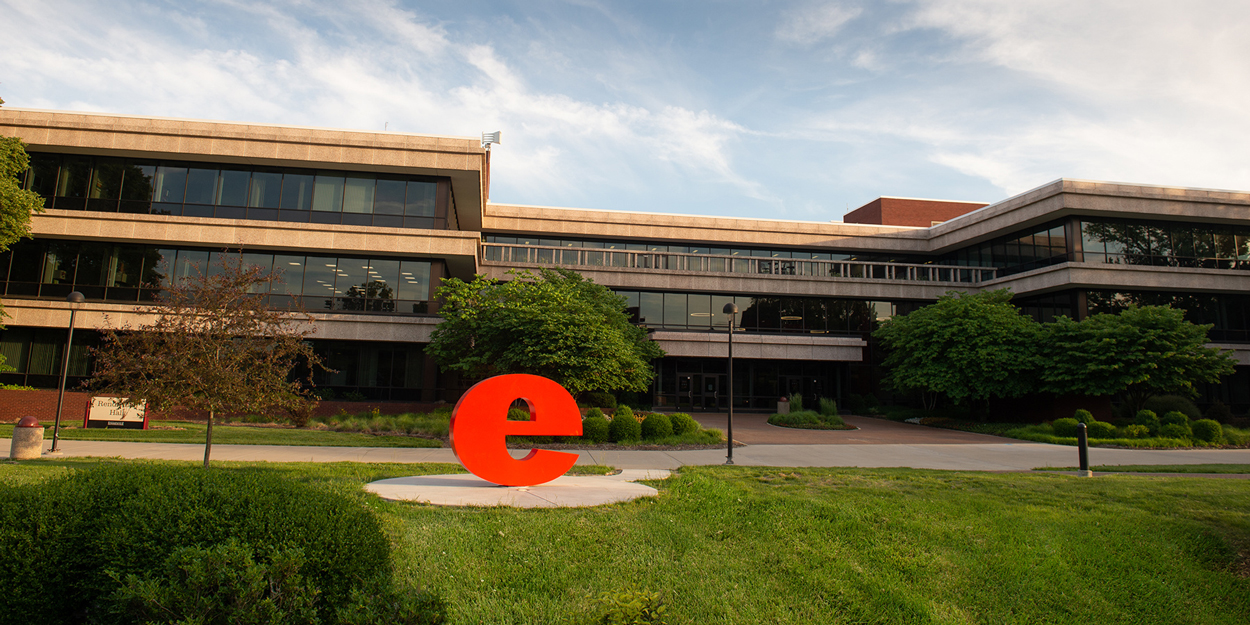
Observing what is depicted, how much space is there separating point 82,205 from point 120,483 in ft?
105

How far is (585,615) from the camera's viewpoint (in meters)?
5.26

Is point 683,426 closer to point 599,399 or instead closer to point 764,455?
point 764,455

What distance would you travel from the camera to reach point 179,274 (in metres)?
28.6

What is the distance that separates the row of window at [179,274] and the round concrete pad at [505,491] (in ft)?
63.9

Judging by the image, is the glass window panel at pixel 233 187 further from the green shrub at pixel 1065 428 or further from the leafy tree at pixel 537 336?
the green shrub at pixel 1065 428

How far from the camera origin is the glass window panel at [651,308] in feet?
122

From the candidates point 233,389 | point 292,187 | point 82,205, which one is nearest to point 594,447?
point 233,389

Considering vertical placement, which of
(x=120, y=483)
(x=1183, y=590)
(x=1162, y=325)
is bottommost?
(x=1183, y=590)

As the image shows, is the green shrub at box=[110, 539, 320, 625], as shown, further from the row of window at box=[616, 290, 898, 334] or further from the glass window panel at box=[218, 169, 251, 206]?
the row of window at box=[616, 290, 898, 334]

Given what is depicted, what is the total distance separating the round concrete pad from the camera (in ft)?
30.0

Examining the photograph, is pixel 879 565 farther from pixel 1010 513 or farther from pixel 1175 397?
pixel 1175 397

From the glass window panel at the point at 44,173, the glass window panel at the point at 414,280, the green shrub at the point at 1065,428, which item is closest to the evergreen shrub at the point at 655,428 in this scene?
the glass window panel at the point at 414,280

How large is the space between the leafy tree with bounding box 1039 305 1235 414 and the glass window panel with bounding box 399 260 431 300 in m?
27.8

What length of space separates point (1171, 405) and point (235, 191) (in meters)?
41.9
